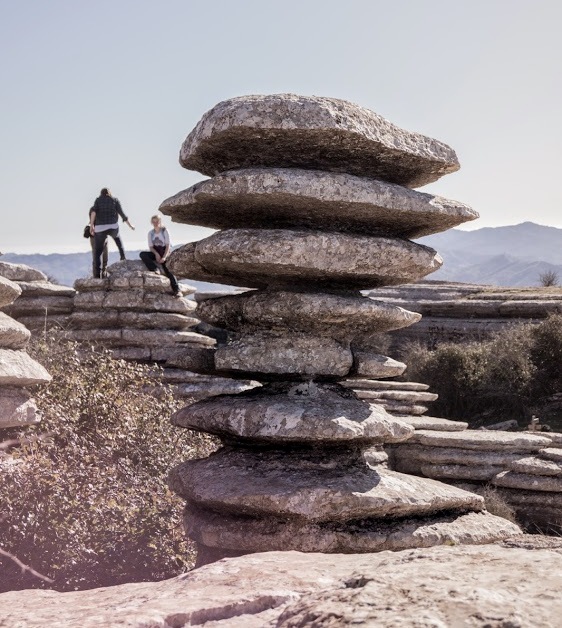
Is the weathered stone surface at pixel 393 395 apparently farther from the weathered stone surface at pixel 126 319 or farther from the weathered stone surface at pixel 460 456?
the weathered stone surface at pixel 126 319

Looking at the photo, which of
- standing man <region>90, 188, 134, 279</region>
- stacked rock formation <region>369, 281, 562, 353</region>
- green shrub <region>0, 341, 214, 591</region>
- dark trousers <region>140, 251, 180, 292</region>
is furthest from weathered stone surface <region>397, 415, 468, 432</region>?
stacked rock formation <region>369, 281, 562, 353</region>

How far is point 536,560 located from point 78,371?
626 cm

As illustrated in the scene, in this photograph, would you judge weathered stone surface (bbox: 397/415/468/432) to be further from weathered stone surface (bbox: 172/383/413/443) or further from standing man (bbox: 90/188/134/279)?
standing man (bbox: 90/188/134/279)

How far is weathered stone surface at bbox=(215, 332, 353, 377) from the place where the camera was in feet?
17.8

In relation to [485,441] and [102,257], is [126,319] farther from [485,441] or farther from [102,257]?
[485,441]

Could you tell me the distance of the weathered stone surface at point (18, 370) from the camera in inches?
235

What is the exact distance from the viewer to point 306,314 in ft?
17.5

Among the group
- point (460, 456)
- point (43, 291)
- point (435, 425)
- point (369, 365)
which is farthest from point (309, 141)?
point (43, 291)

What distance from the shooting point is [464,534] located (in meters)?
5.09

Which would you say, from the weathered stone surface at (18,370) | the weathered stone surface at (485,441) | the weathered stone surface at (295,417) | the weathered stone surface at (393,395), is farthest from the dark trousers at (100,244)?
the weathered stone surface at (295,417)

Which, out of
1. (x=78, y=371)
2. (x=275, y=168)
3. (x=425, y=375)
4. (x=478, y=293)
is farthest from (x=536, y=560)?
(x=478, y=293)

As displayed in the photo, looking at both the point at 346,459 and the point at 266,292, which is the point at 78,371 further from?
the point at 346,459

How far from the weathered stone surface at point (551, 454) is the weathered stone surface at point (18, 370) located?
17.7ft

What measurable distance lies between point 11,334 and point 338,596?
16.0 feet
